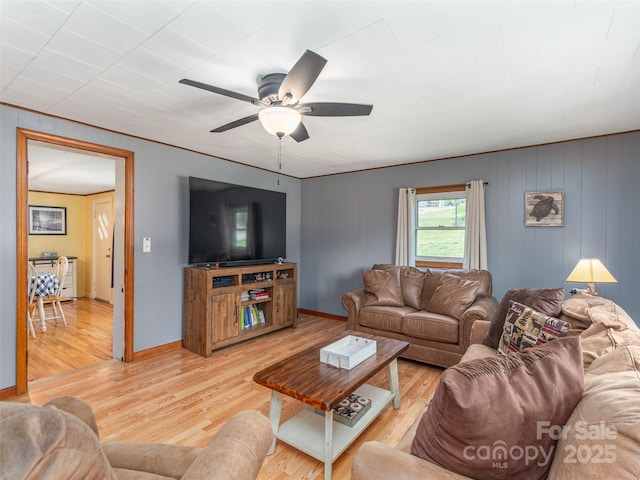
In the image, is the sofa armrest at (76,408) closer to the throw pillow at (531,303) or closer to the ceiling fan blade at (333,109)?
the ceiling fan blade at (333,109)

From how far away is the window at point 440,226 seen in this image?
4.14m

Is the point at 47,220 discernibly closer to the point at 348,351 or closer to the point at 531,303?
the point at 348,351

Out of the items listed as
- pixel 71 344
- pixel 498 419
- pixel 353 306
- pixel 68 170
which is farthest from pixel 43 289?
pixel 498 419

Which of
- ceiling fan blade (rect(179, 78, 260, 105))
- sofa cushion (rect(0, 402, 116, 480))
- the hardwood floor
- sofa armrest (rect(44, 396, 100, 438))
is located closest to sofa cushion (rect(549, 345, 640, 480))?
sofa cushion (rect(0, 402, 116, 480))

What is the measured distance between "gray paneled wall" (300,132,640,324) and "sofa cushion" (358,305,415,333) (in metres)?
1.17

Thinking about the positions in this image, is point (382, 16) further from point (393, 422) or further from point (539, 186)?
point (539, 186)

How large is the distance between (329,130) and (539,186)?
2480 millimetres

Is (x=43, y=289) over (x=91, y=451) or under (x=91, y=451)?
under

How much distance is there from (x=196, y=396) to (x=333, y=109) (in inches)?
98.1

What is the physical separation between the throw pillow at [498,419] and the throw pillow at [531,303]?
1.36 meters

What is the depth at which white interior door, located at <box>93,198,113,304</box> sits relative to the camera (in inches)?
245

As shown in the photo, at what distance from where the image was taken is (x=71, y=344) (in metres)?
3.76

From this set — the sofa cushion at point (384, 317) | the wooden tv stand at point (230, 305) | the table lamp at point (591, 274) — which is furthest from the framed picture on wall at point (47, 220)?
the table lamp at point (591, 274)

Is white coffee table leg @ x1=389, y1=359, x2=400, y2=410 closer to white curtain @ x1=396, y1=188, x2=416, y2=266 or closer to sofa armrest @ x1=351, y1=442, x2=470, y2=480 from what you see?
sofa armrest @ x1=351, y1=442, x2=470, y2=480
